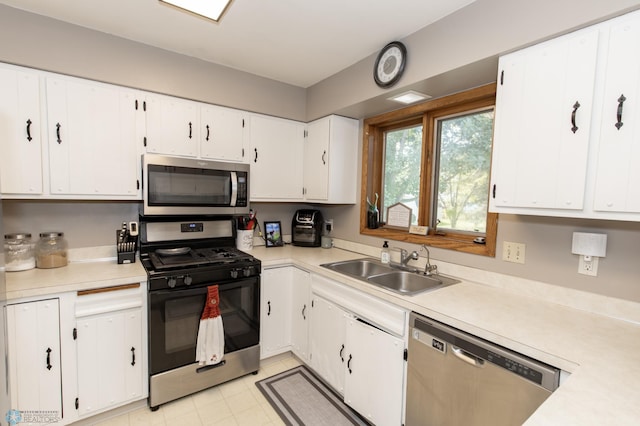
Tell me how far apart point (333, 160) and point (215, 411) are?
81.0 inches

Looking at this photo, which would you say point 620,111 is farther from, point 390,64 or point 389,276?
point 389,276

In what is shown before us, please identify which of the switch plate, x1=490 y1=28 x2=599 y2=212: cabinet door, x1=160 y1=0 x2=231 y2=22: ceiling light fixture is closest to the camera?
x1=490 y1=28 x2=599 y2=212: cabinet door

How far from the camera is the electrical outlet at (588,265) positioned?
4.58 ft

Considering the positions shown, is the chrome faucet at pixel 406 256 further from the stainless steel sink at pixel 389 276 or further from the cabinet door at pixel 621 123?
the cabinet door at pixel 621 123

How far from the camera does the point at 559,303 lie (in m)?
1.50

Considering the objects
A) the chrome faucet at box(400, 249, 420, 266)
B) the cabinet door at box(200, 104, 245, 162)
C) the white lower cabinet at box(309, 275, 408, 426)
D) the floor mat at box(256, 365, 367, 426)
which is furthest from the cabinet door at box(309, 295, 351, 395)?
the cabinet door at box(200, 104, 245, 162)

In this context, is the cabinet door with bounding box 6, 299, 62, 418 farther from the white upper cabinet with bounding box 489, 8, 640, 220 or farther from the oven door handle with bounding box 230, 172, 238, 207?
the white upper cabinet with bounding box 489, 8, 640, 220

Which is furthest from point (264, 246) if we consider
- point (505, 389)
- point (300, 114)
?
point (505, 389)

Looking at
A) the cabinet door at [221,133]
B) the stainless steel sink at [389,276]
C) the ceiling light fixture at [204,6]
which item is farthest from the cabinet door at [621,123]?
the cabinet door at [221,133]

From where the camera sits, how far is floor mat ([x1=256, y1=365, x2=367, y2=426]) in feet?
6.11

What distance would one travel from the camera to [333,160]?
2625 mm

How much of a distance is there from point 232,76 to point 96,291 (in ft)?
6.11

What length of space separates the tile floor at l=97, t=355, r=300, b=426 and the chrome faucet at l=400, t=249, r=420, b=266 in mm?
1320

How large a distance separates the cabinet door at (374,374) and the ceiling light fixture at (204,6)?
1840 millimetres
